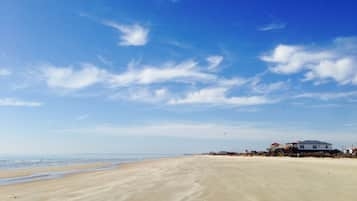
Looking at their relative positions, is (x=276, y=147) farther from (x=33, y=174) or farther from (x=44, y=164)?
(x=33, y=174)

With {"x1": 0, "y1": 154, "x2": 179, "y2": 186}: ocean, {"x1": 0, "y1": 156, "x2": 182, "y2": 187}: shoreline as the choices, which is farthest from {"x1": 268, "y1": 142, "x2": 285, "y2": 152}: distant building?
{"x1": 0, "y1": 156, "x2": 182, "y2": 187}: shoreline

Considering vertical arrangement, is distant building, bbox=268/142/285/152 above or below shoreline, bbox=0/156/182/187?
above

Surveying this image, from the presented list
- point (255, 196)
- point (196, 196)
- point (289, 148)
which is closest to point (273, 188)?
point (255, 196)

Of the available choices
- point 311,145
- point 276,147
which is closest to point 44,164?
point 311,145

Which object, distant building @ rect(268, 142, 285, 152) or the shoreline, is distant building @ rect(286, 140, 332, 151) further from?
the shoreline

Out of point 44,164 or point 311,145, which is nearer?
point 44,164

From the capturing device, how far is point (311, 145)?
280 ft

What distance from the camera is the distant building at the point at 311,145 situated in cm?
8425

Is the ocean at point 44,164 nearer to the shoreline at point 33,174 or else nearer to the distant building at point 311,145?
the shoreline at point 33,174

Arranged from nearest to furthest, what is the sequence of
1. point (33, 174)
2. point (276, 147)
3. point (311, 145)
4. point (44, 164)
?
point (33, 174), point (44, 164), point (311, 145), point (276, 147)

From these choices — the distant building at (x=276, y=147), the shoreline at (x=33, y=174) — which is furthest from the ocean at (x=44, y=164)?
the distant building at (x=276, y=147)

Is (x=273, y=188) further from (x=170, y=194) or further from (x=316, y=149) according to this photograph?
(x=316, y=149)

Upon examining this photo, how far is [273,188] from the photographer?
10797 millimetres

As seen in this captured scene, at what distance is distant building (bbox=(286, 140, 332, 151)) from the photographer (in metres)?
84.2
